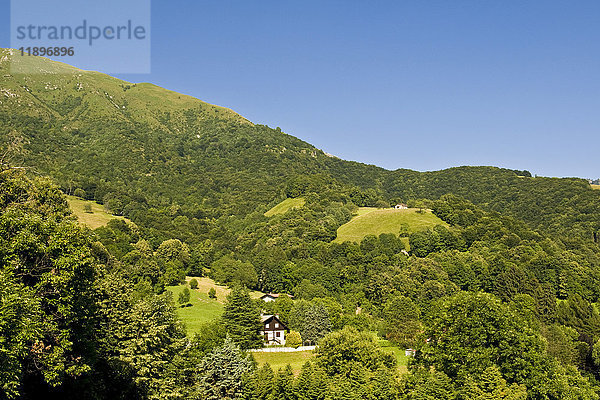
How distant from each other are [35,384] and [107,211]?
425 ft

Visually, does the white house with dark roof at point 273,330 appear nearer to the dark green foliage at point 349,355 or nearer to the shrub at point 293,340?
the shrub at point 293,340

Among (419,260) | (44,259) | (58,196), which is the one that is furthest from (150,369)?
(419,260)

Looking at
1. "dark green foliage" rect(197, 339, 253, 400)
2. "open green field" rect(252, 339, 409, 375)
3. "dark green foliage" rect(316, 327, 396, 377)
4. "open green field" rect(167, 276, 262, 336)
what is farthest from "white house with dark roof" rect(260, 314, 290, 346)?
"dark green foliage" rect(197, 339, 253, 400)

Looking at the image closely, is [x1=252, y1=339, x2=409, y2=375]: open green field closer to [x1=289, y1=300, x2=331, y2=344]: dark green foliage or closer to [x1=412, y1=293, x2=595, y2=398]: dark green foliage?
[x1=289, y1=300, x2=331, y2=344]: dark green foliage

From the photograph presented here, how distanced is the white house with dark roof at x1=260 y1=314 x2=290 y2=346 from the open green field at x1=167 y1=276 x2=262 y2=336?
34.1 ft

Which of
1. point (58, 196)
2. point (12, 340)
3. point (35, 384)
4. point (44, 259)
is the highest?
point (58, 196)

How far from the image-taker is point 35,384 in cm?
2116

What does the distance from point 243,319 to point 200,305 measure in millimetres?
25886

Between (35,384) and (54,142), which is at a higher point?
(54,142)

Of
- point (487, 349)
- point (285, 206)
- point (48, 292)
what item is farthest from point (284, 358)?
point (285, 206)

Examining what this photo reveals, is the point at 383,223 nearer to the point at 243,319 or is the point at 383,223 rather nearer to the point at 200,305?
the point at 200,305

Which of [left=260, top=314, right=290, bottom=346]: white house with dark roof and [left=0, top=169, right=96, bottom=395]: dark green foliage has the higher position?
[left=0, top=169, right=96, bottom=395]: dark green foliage

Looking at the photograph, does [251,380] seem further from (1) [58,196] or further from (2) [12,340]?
(1) [58,196]

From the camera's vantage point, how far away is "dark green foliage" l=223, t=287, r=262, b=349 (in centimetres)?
6059
